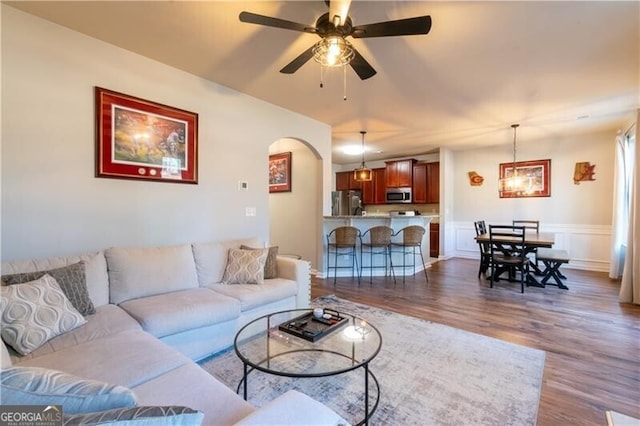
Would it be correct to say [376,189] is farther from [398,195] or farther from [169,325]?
[169,325]

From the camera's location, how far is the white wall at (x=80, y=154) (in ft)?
7.02

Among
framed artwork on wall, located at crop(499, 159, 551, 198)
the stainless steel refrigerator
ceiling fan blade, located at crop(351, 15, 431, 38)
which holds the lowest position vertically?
the stainless steel refrigerator

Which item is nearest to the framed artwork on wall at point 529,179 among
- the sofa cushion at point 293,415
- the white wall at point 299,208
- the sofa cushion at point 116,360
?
the white wall at point 299,208

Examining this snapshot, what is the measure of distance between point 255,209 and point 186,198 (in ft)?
3.09

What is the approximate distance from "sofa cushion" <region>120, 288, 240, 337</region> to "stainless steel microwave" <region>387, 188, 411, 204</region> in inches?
236

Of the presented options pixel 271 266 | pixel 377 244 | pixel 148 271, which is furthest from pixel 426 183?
pixel 148 271

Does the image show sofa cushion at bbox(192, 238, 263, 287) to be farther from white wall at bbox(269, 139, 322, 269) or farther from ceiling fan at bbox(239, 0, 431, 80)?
white wall at bbox(269, 139, 322, 269)

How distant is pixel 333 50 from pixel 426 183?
5.99 meters

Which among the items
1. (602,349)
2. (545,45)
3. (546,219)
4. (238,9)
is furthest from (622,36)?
(546,219)

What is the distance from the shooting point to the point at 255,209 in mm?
3877

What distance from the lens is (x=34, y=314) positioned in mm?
1646

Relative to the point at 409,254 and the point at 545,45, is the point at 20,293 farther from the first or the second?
the point at 409,254

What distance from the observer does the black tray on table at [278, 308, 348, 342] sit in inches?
74.2

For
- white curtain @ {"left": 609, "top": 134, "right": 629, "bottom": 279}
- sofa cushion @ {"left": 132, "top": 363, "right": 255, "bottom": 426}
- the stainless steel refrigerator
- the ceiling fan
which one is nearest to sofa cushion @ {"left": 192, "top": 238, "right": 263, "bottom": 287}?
sofa cushion @ {"left": 132, "top": 363, "right": 255, "bottom": 426}
